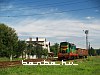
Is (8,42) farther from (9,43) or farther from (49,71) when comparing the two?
(49,71)

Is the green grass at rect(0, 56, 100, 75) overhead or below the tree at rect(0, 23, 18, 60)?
below

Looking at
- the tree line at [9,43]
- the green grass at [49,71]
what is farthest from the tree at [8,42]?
the green grass at [49,71]

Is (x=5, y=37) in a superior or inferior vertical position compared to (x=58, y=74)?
superior

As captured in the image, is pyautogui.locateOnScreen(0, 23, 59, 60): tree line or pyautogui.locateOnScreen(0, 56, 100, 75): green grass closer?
pyautogui.locateOnScreen(0, 56, 100, 75): green grass

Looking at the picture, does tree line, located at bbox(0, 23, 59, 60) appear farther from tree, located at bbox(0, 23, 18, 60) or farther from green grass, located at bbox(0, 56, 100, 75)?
green grass, located at bbox(0, 56, 100, 75)

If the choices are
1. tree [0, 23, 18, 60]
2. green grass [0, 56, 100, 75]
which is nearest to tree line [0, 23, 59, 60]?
tree [0, 23, 18, 60]

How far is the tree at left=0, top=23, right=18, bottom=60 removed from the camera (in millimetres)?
80125

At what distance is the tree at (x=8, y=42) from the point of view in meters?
Answer: 80.1

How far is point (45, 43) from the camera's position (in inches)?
7200

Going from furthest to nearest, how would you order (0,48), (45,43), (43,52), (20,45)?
(45,43) < (43,52) < (20,45) < (0,48)

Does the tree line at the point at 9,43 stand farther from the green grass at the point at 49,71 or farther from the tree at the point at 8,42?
the green grass at the point at 49,71

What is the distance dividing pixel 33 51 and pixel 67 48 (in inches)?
2390

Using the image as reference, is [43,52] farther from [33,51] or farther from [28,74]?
[28,74]

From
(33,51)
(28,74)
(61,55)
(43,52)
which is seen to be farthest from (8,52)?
(28,74)
